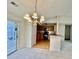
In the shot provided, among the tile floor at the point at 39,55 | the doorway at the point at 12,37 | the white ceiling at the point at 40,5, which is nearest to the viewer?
the white ceiling at the point at 40,5

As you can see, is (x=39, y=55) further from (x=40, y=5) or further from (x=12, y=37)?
(x=40, y=5)

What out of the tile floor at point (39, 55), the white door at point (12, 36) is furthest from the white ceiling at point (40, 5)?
the tile floor at point (39, 55)

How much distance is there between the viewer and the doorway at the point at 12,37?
5.67 m

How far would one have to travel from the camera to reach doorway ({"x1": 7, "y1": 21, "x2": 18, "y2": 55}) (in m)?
5.67

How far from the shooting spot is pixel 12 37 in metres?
6.08

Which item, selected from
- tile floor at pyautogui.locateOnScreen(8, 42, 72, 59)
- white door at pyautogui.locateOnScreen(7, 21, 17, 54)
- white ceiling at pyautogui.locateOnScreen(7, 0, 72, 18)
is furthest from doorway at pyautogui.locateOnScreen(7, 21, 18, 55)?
white ceiling at pyautogui.locateOnScreen(7, 0, 72, 18)

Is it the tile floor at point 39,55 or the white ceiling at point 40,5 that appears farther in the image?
the tile floor at point 39,55

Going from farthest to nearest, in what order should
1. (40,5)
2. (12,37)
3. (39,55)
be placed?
(12,37), (39,55), (40,5)

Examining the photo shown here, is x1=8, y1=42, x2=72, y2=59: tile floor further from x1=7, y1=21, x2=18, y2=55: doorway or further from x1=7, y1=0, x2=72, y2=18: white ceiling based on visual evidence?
x1=7, y1=0, x2=72, y2=18: white ceiling

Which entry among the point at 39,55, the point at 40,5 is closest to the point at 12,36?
the point at 39,55

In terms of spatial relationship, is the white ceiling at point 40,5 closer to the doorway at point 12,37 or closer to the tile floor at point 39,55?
the doorway at point 12,37

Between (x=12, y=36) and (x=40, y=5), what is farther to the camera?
(x=12, y=36)
